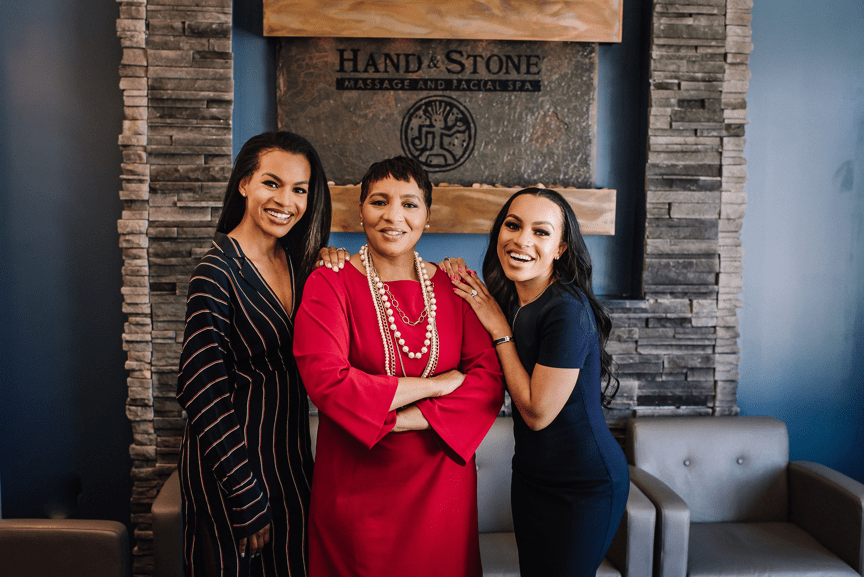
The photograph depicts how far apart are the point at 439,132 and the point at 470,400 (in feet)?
4.69

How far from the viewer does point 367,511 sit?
122 cm

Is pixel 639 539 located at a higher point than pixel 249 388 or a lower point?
lower

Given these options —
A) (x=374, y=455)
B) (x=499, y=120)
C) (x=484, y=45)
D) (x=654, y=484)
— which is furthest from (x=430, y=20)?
(x=654, y=484)

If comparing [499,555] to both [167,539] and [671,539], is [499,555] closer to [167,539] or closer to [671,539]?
[671,539]

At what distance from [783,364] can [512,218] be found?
1984 mm

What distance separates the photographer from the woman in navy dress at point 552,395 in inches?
51.2

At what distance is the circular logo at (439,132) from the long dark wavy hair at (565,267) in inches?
36.5

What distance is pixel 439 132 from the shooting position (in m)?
Answer: 2.30

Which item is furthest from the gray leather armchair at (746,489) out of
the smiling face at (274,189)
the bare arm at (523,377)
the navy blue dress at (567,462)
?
the smiling face at (274,189)

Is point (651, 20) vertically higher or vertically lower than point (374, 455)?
higher

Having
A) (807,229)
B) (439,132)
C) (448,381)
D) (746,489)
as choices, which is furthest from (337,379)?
(807,229)

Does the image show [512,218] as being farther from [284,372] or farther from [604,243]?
[604,243]

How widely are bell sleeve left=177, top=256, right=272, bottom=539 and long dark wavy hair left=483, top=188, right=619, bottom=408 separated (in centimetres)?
74

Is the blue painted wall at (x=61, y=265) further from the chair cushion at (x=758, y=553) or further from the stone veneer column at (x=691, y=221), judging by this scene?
the chair cushion at (x=758, y=553)
